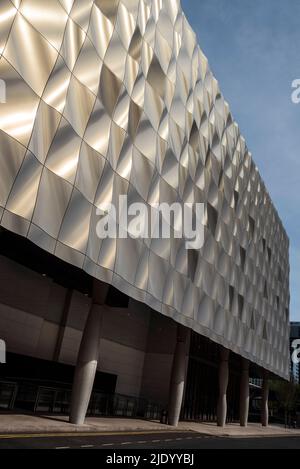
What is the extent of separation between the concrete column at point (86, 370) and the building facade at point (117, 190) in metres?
0.07

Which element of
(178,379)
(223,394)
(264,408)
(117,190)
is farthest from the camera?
(264,408)

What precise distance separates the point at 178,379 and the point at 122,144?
19402mm

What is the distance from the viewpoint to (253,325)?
4741cm

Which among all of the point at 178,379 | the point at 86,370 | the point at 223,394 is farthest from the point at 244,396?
the point at 86,370

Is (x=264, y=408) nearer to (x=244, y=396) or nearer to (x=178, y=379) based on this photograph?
(x=244, y=396)

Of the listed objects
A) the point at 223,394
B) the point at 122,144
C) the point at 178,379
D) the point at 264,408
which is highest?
the point at 122,144

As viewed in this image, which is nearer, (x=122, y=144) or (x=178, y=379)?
(x=122, y=144)

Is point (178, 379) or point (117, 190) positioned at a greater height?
point (117, 190)

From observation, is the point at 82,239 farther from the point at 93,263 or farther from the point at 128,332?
the point at 128,332

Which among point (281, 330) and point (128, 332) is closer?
point (128, 332)

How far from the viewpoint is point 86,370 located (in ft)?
71.0

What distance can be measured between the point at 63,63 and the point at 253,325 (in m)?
36.8

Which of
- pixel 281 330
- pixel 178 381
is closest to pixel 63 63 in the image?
pixel 178 381

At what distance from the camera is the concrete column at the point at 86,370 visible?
21.2m
